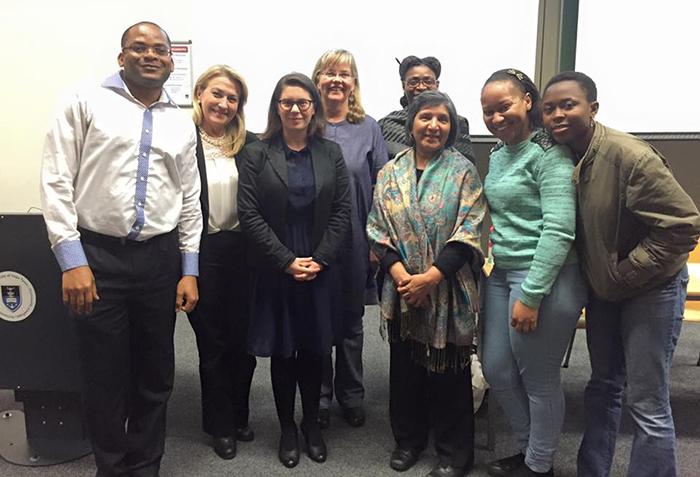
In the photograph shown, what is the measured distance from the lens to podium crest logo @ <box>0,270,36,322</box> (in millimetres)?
1904

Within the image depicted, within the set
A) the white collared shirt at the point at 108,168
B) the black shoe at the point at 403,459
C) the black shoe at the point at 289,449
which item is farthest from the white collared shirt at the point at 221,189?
the black shoe at the point at 403,459

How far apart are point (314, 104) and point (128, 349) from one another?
1.08 m

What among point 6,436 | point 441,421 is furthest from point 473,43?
point 6,436

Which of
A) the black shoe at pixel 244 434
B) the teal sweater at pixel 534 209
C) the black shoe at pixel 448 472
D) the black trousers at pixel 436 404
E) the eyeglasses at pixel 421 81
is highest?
the eyeglasses at pixel 421 81

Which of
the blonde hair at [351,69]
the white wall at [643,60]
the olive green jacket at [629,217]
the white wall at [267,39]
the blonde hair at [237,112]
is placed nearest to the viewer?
the olive green jacket at [629,217]

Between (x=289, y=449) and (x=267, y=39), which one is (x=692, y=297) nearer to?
(x=289, y=449)

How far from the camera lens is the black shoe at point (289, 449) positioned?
2.01 metres

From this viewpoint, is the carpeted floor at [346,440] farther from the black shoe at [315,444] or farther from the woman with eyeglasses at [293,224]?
the woman with eyeglasses at [293,224]

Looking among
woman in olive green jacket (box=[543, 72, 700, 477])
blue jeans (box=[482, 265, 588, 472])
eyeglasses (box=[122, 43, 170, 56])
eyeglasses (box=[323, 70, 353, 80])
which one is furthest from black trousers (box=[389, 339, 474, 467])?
eyeglasses (box=[122, 43, 170, 56])

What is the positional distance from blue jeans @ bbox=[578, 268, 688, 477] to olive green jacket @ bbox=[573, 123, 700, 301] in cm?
8

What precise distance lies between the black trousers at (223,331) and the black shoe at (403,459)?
26.4 inches

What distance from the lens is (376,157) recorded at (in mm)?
2215

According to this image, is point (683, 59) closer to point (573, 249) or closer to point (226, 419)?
point (573, 249)

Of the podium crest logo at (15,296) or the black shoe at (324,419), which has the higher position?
the podium crest logo at (15,296)
